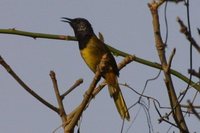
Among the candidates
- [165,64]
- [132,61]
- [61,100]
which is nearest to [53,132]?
[61,100]

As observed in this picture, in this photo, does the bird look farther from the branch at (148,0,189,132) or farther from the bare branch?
the branch at (148,0,189,132)

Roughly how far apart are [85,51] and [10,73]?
3132 millimetres

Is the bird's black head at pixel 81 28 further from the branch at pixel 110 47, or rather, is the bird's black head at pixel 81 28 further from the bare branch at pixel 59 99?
the bare branch at pixel 59 99

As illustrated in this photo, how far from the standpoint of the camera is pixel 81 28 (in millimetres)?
5668

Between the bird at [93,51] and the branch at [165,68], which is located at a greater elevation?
the branch at [165,68]

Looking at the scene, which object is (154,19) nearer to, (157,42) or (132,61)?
(157,42)

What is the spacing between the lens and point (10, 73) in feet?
6.64

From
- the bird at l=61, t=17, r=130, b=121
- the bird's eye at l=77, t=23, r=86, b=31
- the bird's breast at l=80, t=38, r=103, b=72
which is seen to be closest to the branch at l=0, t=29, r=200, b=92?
the bird at l=61, t=17, r=130, b=121

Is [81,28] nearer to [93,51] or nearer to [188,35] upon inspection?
[93,51]

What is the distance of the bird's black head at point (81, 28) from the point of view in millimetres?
5545

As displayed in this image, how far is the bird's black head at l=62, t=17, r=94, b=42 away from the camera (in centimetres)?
555

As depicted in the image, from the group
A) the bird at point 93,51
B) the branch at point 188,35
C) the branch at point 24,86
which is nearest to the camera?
the branch at point 188,35

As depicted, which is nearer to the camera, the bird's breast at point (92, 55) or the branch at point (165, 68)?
the branch at point (165, 68)

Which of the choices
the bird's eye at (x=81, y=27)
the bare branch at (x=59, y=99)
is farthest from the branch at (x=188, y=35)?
the bird's eye at (x=81, y=27)
